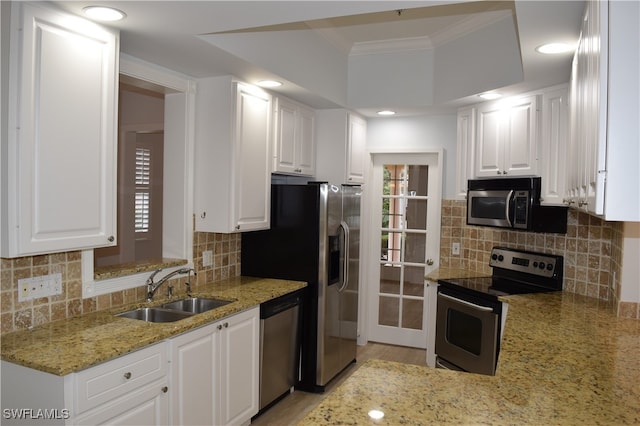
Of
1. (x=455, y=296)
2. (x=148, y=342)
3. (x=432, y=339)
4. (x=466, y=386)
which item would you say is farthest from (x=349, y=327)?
(x=466, y=386)

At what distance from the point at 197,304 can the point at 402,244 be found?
2515 mm

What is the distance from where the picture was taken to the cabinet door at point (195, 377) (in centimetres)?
251

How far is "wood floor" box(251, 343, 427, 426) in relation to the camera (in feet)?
11.1

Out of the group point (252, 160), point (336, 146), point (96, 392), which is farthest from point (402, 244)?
point (96, 392)

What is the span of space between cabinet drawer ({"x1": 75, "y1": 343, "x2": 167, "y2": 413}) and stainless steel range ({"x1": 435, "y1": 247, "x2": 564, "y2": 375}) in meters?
2.18

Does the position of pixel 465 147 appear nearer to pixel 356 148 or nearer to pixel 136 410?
pixel 356 148

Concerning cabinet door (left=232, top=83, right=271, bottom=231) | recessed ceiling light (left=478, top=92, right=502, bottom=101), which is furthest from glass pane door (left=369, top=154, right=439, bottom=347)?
cabinet door (left=232, top=83, right=271, bottom=231)

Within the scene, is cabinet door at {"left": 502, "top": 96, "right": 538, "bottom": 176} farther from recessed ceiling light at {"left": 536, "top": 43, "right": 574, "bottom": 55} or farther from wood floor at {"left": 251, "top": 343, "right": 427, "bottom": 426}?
wood floor at {"left": 251, "top": 343, "right": 427, "bottom": 426}

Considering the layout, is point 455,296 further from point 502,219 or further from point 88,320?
point 88,320

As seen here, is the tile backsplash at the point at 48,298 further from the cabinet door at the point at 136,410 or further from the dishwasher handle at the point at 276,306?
the dishwasher handle at the point at 276,306

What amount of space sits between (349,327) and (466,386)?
107 inches

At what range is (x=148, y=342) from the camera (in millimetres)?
2273

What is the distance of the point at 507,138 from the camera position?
147 inches

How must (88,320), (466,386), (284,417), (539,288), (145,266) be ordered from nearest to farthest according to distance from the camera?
(466,386)
(88,320)
(145,266)
(284,417)
(539,288)
